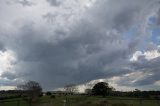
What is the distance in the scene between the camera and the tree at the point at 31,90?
10782 cm

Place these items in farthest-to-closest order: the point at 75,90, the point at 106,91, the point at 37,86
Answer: the point at 75,90
the point at 106,91
the point at 37,86

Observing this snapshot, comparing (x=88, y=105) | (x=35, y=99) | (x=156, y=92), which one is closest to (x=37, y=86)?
(x=35, y=99)

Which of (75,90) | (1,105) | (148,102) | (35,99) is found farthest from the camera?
(75,90)

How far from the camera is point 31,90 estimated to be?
11119 cm

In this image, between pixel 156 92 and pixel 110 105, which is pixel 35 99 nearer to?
pixel 156 92

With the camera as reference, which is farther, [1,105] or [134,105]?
[1,105]

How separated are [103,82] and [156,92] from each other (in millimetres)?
33471

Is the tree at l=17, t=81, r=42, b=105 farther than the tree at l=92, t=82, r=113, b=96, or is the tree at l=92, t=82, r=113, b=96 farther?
the tree at l=92, t=82, r=113, b=96

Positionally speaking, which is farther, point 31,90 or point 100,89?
point 100,89

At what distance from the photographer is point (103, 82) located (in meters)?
140

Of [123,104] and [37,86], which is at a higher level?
[37,86]

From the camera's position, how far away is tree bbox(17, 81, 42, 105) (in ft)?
354

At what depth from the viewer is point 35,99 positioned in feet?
353

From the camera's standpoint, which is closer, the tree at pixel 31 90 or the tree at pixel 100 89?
the tree at pixel 31 90
